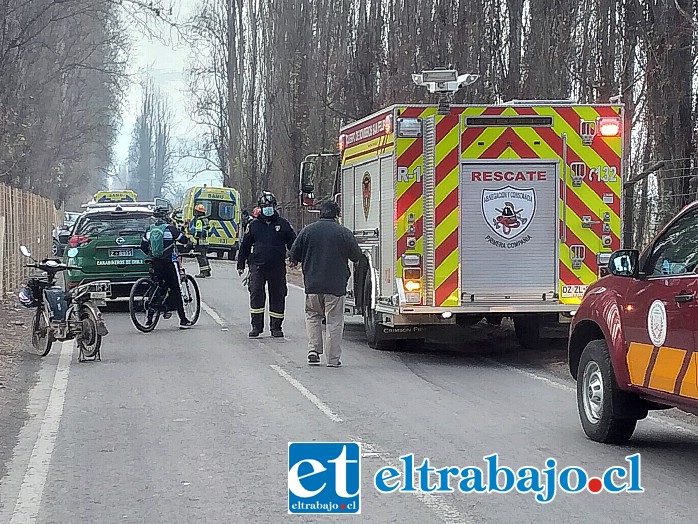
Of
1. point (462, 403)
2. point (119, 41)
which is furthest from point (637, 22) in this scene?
point (119, 41)

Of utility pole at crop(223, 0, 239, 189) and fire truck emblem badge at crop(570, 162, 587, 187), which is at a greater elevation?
utility pole at crop(223, 0, 239, 189)

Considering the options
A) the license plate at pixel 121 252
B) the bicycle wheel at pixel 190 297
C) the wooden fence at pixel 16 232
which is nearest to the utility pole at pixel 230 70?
the wooden fence at pixel 16 232

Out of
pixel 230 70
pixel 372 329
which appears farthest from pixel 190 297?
pixel 230 70

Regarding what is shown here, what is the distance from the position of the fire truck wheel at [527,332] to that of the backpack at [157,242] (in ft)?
16.6

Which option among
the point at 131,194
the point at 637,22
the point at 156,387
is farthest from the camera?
the point at 131,194

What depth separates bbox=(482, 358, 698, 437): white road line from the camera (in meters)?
9.02

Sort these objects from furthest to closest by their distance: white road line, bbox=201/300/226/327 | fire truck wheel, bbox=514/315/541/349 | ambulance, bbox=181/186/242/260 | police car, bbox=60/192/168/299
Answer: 1. ambulance, bbox=181/186/242/260
2. police car, bbox=60/192/168/299
3. white road line, bbox=201/300/226/327
4. fire truck wheel, bbox=514/315/541/349

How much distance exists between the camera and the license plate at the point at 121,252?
58.7ft

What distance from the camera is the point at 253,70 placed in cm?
3922

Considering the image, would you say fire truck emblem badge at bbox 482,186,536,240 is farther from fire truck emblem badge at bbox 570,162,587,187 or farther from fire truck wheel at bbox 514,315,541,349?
fire truck wheel at bbox 514,315,541,349

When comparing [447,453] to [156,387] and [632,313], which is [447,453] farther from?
[156,387]

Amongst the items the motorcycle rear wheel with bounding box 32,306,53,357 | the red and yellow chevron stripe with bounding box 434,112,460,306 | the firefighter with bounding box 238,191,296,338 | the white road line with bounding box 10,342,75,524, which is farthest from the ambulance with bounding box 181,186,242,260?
the white road line with bounding box 10,342,75,524

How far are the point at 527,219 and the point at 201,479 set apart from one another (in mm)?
6532

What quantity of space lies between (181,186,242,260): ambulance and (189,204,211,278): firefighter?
0.39 m
